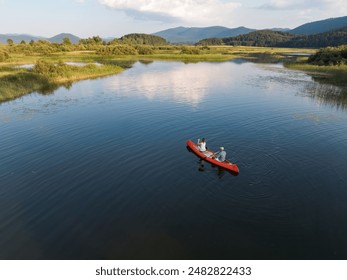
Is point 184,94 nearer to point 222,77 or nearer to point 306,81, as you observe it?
point 222,77

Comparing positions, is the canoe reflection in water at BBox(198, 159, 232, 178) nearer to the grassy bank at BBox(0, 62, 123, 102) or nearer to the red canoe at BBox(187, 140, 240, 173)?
the red canoe at BBox(187, 140, 240, 173)

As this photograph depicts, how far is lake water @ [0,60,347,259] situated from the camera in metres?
13.2

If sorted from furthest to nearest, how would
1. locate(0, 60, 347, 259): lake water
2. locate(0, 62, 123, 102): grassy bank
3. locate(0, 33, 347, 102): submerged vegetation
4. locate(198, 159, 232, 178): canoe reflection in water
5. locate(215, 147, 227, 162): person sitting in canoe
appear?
locate(0, 33, 347, 102): submerged vegetation → locate(0, 62, 123, 102): grassy bank → locate(215, 147, 227, 162): person sitting in canoe → locate(198, 159, 232, 178): canoe reflection in water → locate(0, 60, 347, 259): lake water

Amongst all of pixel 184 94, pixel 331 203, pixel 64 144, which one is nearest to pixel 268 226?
pixel 331 203

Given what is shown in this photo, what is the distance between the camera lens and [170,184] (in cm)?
1867

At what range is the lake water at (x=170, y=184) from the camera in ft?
43.5

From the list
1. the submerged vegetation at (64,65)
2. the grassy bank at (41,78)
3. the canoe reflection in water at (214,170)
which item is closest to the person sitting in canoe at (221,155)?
the canoe reflection in water at (214,170)

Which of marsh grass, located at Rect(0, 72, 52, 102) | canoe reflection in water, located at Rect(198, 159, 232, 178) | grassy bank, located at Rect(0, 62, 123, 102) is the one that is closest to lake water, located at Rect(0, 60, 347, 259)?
canoe reflection in water, located at Rect(198, 159, 232, 178)

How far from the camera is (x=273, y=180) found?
743 inches

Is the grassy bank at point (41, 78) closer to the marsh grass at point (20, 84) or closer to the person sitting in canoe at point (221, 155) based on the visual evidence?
the marsh grass at point (20, 84)

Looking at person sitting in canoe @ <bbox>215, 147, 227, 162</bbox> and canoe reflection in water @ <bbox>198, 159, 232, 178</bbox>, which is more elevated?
person sitting in canoe @ <bbox>215, 147, 227, 162</bbox>

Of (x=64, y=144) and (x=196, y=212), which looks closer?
(x=196, y=212)

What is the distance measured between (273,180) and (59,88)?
156ft

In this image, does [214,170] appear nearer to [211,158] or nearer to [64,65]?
[211,158]
